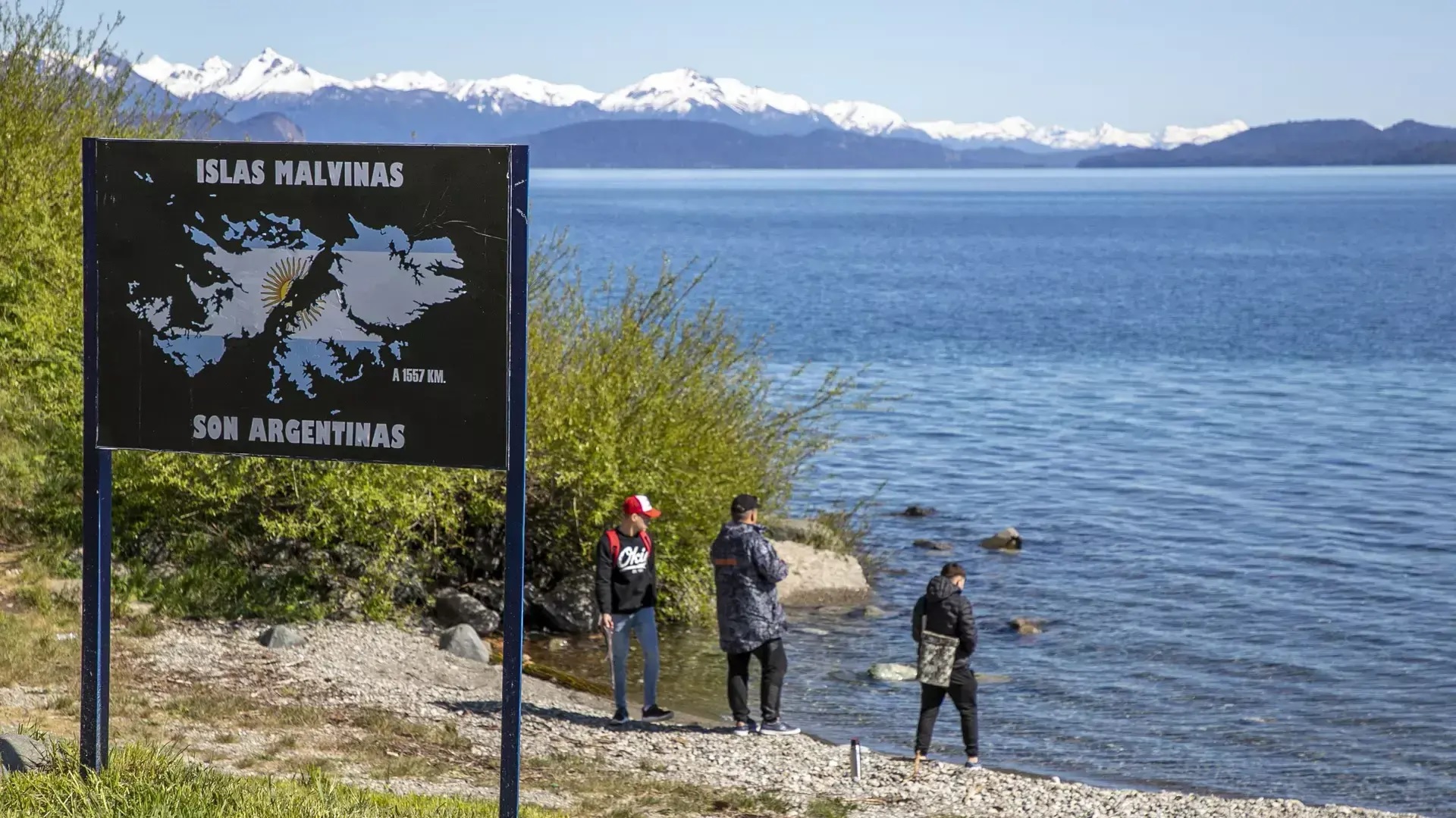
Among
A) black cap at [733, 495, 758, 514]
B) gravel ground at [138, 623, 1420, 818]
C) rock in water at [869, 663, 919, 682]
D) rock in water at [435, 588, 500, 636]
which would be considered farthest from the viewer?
rock in water at [869, 663, 919, 682]

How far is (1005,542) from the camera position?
27.9m

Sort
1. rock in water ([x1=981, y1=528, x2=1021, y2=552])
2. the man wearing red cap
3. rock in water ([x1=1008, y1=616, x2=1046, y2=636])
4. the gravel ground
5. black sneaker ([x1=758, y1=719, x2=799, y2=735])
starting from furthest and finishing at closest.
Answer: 1. rock in water ([x1=981, y1=528, x2=1021, y2=552])
2. rock in water ([x1=1008, y1=616, x2=1046, y2=636])
3. black sneaker ([x1=758, y1=719, x2=799, y2=735])
4. the man wearing red cap
5. the gravel ground

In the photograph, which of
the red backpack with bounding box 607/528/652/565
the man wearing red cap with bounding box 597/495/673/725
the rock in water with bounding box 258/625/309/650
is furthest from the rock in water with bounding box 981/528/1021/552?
the rock in water with bounding box 258/625/309/650

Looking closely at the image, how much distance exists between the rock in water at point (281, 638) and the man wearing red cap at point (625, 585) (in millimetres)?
3369

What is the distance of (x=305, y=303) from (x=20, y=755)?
3318 mm

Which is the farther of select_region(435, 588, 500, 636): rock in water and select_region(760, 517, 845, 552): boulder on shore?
select_region(760, 517, 845, 552): boulder on shore

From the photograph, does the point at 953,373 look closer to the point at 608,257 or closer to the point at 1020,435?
A: the point at 1020,435

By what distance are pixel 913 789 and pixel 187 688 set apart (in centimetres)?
611

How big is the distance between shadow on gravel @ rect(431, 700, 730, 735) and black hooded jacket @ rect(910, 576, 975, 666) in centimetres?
217

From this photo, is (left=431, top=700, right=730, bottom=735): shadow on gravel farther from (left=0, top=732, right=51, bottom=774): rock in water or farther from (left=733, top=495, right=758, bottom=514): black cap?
(left=0, top=732, right=51, bottom=774): rock in water

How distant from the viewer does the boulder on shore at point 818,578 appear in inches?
890

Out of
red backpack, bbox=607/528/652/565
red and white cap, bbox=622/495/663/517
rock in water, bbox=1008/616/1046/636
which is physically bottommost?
rock in water, bbox=1008/616/1046/636

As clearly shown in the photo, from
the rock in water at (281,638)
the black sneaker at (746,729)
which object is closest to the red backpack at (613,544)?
the black sneaker at (746,729)

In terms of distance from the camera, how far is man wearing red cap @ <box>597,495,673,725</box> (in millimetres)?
13609
